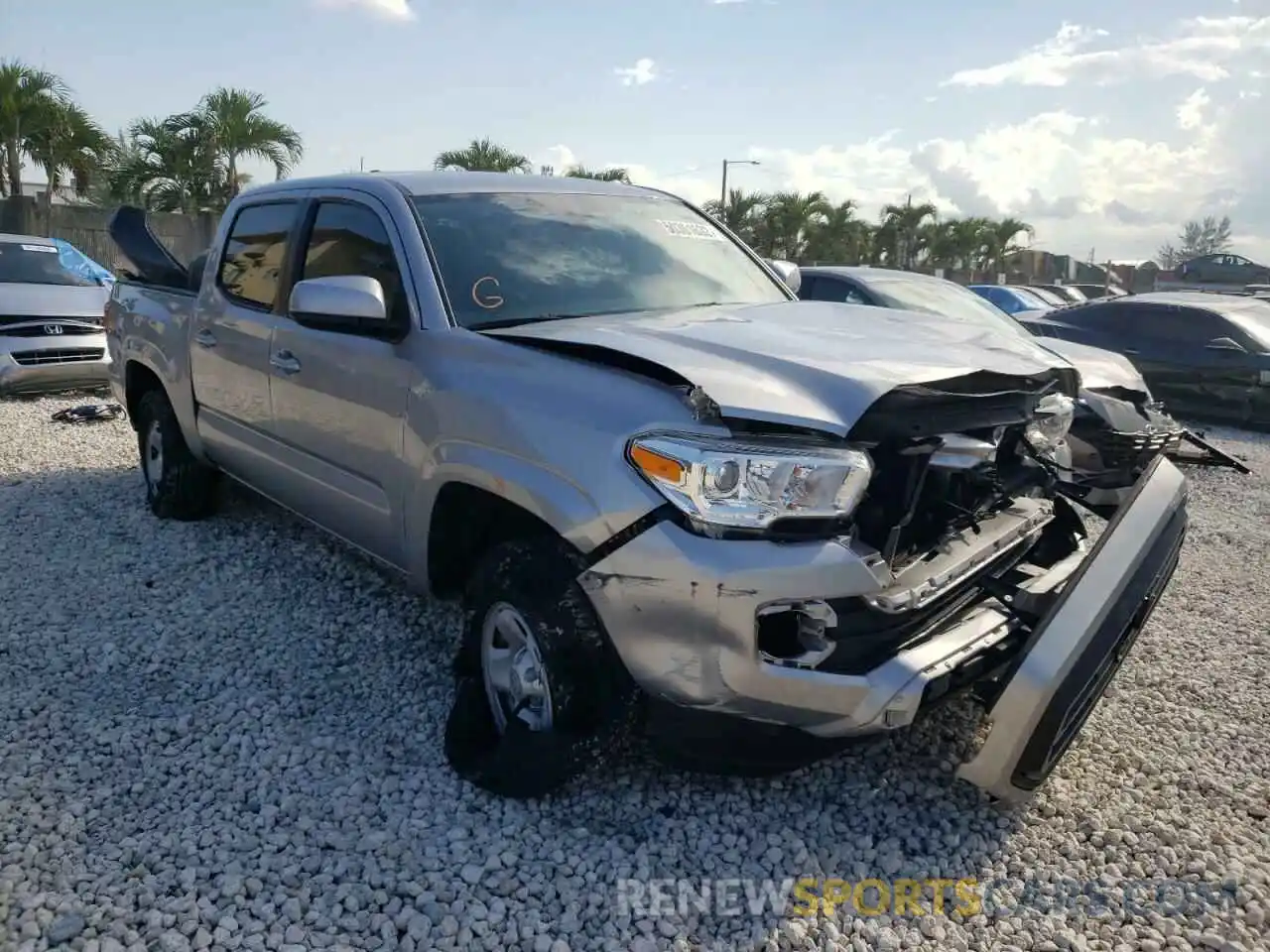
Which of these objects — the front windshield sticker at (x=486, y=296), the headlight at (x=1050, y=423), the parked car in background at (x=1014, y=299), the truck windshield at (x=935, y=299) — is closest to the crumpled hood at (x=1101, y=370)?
the truck windshield at (x=935, y=299)

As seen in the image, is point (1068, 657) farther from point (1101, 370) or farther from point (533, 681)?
point (1101, 370)

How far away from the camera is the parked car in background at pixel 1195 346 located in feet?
32.5

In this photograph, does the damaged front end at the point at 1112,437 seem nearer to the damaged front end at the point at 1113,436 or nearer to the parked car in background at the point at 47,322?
the damaged front end at the point at 1113,436

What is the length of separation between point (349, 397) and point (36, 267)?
27.9 ft

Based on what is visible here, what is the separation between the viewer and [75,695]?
3.57 m

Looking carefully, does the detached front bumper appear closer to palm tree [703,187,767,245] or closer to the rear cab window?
the rear cab window

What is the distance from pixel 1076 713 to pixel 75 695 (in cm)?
336

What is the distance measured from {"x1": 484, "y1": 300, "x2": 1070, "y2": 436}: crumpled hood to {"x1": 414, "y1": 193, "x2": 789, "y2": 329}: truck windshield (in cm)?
17

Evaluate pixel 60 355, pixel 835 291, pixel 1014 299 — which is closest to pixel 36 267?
pixel 60 355

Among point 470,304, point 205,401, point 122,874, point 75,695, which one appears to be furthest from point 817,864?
point 205,401

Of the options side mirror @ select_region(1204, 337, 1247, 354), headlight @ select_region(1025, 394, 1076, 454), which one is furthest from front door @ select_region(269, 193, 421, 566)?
side mirror @ select_region(1204, 337, 1247, 354)

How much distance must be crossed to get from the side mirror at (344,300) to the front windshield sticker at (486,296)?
0.31 metres

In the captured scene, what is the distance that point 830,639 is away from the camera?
96.1 inches

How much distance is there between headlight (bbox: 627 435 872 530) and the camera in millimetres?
2410
